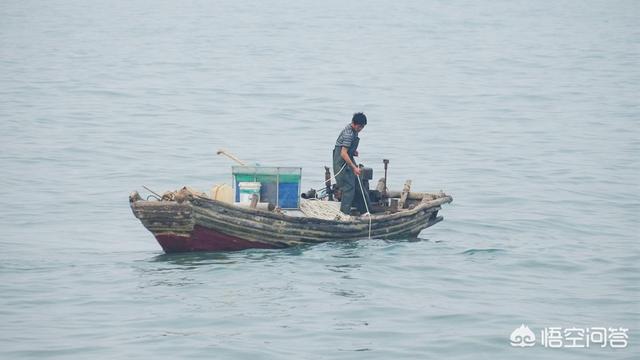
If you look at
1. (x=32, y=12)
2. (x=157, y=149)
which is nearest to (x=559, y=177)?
(x=157, y=149)

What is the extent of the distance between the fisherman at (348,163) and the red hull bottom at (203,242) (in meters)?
1.78

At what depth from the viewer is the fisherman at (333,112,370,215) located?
19219 millimetres

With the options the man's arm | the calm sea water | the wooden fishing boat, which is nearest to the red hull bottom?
the wooden fishing boat

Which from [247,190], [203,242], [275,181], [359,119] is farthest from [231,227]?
[359,119]

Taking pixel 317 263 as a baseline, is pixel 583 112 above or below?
above

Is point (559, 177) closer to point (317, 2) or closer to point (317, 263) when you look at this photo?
point (317, 263)

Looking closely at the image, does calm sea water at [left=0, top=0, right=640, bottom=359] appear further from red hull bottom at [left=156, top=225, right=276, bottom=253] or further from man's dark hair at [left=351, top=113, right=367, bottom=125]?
man's dark hair at [left=351, top=113, right=367, bottom=125]

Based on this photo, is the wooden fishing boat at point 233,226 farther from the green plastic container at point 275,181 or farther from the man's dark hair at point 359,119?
the man's dark hair at point 359,119

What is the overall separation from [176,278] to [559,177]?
696 inches

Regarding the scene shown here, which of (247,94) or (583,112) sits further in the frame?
(247,94)

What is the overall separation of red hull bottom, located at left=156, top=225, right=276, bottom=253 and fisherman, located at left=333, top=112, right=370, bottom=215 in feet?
5.85

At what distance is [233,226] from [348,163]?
92.5 inches

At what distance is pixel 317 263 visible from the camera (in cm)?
1880

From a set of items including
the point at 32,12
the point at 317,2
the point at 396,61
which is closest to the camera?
the point at 396,61
